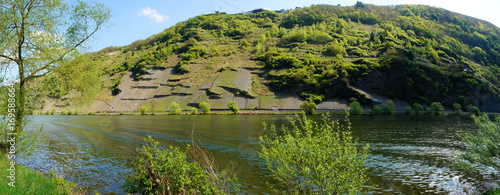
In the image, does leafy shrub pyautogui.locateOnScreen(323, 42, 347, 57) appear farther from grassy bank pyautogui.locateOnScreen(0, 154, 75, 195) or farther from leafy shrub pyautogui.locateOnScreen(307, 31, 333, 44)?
grassy bank pyautogui.locateOnScreen(0, 154, 75, 195)

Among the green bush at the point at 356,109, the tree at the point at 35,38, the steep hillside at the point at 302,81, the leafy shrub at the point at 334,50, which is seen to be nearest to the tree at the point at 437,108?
the steep hillside at the point at 302,81

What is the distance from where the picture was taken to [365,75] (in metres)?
123

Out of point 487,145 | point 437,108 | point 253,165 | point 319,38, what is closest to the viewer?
point 487,145

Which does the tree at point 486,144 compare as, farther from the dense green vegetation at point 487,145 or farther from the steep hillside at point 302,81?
the steep hillside at point 302,81

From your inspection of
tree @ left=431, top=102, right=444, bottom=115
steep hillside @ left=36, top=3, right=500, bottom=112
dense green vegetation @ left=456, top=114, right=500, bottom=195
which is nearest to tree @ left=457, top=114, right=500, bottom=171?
dense green vegetation @ left=456, top=114, right=500, bottom=195

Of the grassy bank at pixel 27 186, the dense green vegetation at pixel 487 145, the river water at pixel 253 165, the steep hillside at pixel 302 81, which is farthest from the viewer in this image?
the steep hillside at pixel 302 81

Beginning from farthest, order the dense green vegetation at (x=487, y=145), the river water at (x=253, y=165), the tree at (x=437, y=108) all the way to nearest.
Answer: the tree at (x=437, y=108), the river water at (x=253, y=165), the dense green vegetation at (x=487, y=145)

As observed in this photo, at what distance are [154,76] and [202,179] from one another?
143m

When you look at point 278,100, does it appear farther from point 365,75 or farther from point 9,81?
point 9,81

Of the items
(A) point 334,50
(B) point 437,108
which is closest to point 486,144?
(B) point 437,108

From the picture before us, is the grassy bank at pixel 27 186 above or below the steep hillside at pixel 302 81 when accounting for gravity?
below

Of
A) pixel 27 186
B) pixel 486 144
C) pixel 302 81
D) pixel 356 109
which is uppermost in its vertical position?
pixel 302 81

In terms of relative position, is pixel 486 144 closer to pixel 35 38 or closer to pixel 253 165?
pixel 253 165

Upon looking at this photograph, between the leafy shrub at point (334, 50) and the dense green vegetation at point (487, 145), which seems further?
the leafy shrub at point (334, 50)
